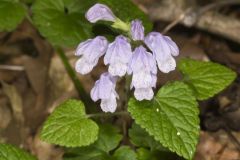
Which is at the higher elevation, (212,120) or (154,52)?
(154,52)

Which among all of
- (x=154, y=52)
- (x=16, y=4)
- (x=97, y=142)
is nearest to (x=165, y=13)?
(x=16, y=4)

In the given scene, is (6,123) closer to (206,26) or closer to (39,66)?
(39,66)

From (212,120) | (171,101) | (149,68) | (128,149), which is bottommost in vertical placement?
(212,120)

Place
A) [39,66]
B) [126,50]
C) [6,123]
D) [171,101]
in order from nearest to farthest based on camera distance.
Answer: [126,50]
[171,101]
[6,123]
[39,66]

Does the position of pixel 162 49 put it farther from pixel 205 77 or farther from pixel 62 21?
pixel 62 21

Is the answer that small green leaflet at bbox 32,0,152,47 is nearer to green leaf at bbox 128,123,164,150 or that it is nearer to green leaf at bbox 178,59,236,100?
green leaf at bbox 178,59,236,100

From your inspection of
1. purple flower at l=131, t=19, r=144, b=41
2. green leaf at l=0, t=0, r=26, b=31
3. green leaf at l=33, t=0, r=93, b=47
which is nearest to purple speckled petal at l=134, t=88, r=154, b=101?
purple flower at l=131, t=19, r=144, b=41
